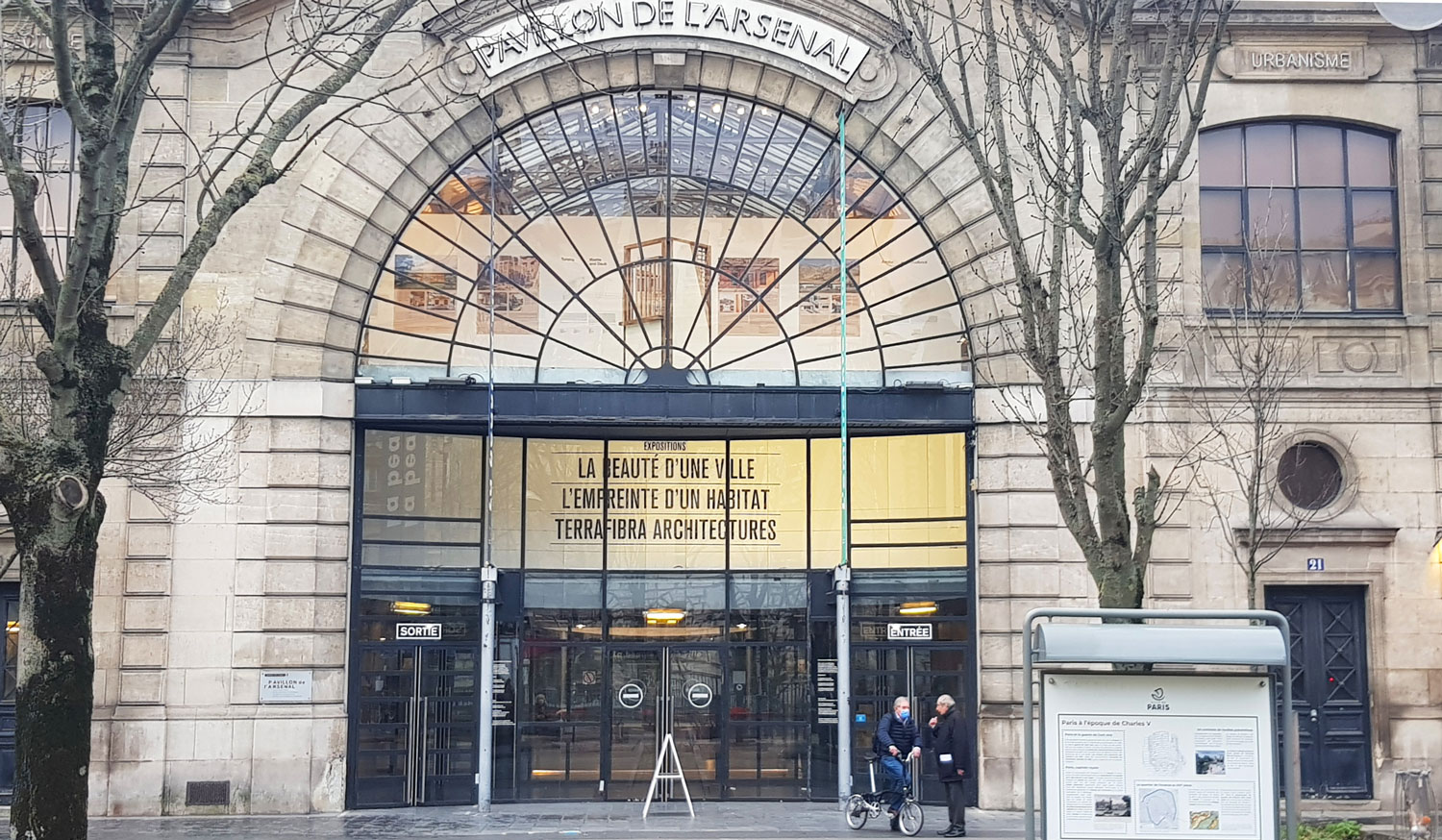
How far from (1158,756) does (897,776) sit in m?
8.57

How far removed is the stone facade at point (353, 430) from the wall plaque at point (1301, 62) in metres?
0.05

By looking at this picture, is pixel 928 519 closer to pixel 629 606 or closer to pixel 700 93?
pixel 629 606

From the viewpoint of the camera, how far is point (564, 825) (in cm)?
1859

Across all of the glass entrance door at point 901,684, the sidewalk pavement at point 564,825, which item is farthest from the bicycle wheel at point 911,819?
the glass entrance door at point 901,684

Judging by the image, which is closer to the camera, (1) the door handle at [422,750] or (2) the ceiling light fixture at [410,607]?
(1) the door handle at [422,750]

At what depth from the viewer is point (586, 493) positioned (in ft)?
71.7

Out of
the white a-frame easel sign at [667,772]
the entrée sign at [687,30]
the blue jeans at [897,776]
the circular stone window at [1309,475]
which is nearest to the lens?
the blue jeans at [897,776]

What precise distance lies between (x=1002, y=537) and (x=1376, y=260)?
690cm

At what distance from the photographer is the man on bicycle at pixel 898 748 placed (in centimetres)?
1808

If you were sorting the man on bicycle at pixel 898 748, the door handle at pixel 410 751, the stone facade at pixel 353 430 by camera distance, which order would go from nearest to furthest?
the man on bicycle at pixel 898 748, the stone facade at pixel 353 430, the door handle at pixel 410 751

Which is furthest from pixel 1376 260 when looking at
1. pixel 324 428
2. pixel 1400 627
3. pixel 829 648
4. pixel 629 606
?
pixel 324 428

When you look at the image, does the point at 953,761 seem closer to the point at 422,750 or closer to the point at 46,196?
the point at 422,750

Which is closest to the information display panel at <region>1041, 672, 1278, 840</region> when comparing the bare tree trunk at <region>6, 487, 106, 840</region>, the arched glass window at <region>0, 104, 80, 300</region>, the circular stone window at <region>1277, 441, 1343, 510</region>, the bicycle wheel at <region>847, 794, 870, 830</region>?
the bare tree trunk at <region>6, 487, 106, 840</region>

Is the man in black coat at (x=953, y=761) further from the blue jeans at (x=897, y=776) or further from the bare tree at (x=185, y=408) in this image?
the bare tree at (x=185, y=408)
